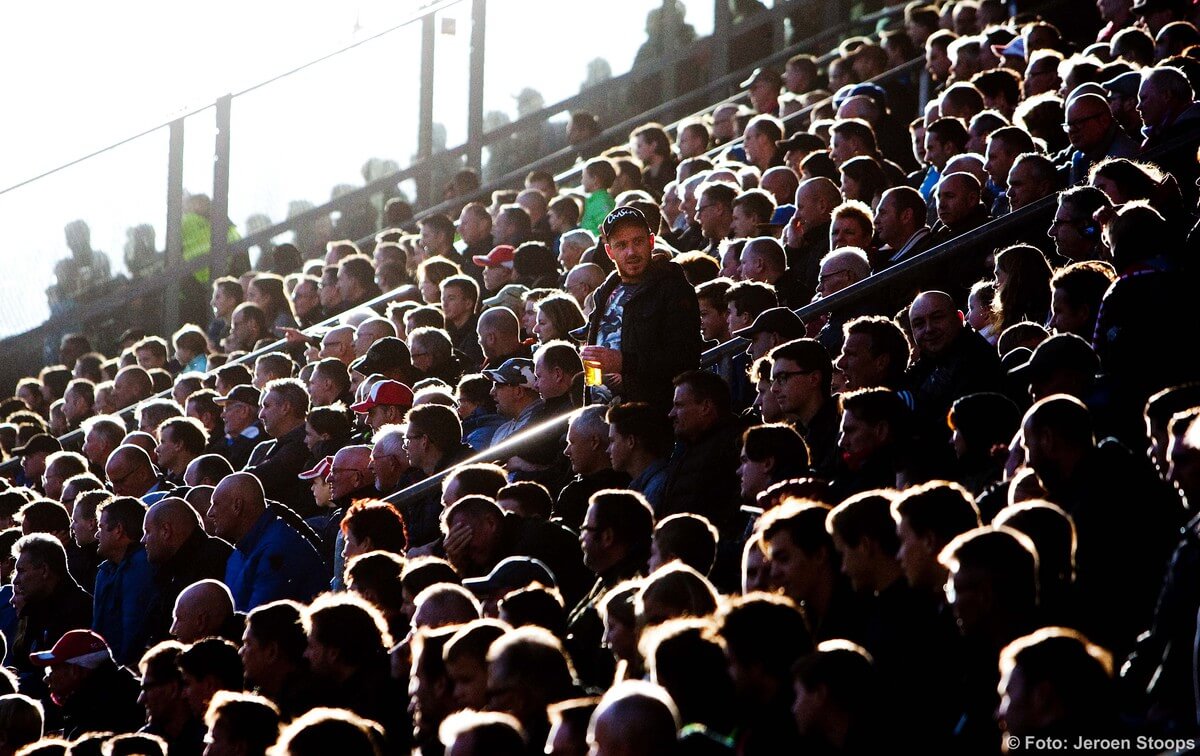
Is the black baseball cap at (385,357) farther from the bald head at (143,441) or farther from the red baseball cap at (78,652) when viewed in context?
the red baseball cap at (78,652)

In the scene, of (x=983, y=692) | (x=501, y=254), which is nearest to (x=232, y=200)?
(x=501, y=254)

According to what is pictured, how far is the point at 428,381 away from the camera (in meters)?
10.7

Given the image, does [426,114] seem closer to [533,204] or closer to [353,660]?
[533,204]

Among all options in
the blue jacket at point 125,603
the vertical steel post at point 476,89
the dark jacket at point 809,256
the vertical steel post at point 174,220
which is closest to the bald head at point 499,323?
the dark jacket at point 809,256

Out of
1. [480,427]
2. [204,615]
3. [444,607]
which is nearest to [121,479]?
[480,427]

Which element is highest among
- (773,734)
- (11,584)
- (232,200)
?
(232,200)

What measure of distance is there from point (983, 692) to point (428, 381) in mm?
6023

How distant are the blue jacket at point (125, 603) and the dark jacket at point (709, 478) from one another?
3.18m

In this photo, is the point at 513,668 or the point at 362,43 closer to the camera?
the point at 513,668

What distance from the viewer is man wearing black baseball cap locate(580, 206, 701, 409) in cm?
833

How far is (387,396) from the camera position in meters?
10.4

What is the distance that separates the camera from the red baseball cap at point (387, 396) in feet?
34.1

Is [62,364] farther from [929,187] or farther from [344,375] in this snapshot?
[929,187]

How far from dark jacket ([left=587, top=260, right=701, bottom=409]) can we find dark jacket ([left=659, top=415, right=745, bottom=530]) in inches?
20.4
